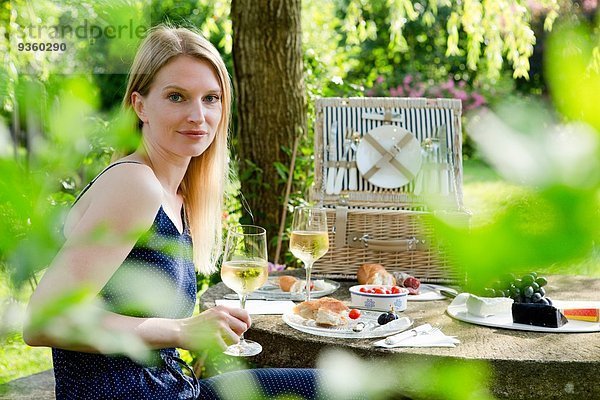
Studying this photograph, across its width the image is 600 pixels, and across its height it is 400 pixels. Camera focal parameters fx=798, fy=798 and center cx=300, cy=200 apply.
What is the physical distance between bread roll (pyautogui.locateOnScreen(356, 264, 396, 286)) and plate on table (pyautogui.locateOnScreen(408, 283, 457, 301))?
0.09 metres

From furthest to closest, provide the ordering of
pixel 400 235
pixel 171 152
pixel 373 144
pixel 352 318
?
1. pixel 373 144
2. pixel 400 235
3. pixel 352 318
4. pixel 171 152

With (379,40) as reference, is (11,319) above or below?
below

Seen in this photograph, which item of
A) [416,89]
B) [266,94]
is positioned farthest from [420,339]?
[416,89]

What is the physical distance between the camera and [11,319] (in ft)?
1.03

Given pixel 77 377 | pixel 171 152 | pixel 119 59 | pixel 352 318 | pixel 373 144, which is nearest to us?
pixel 119 59

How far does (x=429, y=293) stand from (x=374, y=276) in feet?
0.59

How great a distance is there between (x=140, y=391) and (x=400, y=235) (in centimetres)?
134

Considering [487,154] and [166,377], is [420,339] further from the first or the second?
[487,154]

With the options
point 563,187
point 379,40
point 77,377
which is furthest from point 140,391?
point 379,40

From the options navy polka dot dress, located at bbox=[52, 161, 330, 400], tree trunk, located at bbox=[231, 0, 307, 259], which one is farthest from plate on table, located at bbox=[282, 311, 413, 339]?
tree trunk, located at bbox=[231, 0, 307, 259]

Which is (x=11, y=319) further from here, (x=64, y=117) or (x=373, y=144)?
(x=373, y=144)

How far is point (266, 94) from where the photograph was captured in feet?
13.9

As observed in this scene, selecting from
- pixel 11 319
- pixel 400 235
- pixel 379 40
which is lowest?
pixel 400 235

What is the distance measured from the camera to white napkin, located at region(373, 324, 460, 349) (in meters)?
1.86
